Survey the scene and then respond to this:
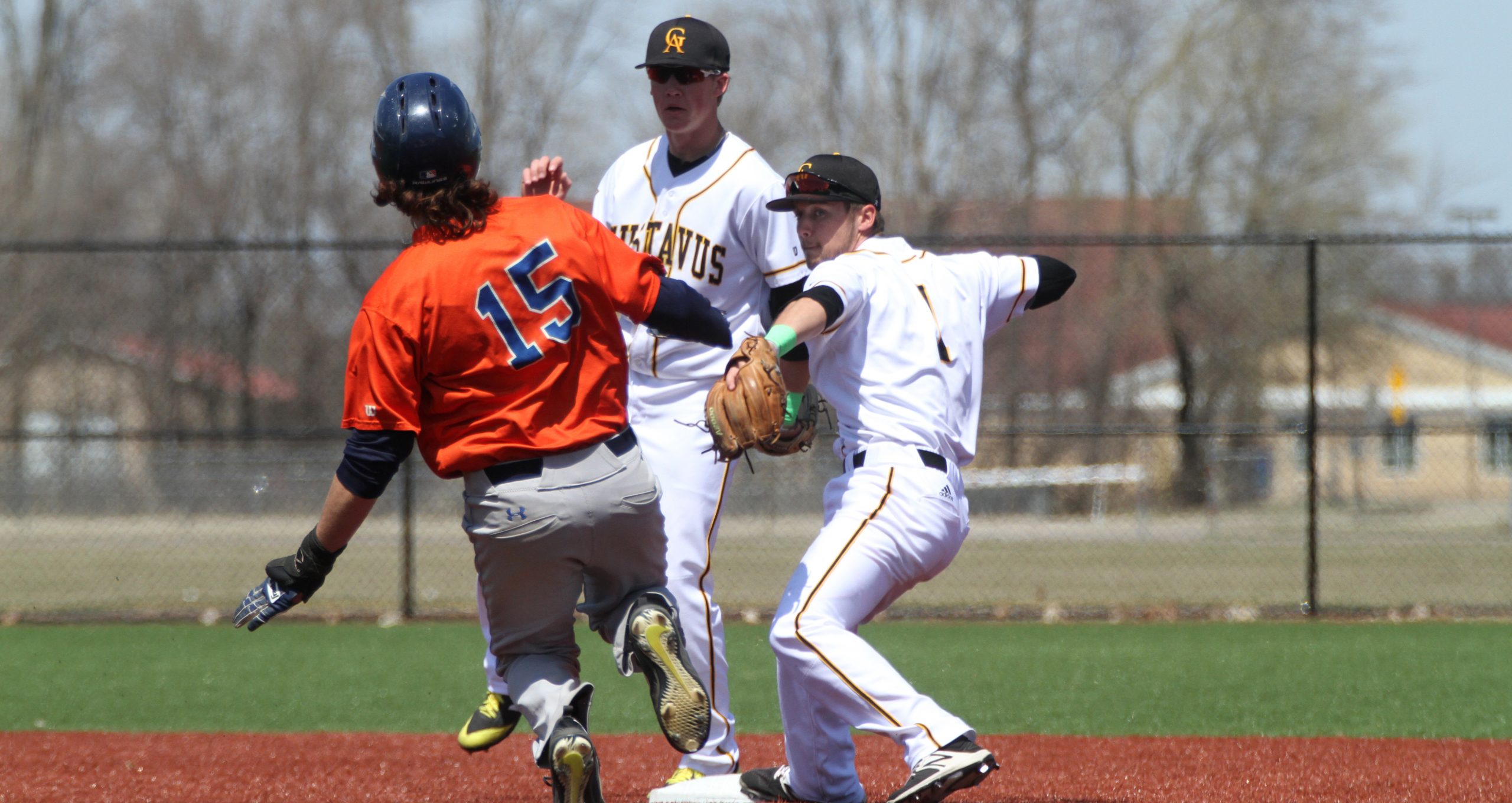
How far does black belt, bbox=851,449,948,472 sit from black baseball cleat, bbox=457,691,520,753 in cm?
122

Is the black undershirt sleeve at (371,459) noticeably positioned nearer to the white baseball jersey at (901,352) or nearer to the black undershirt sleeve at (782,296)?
the white baseball jersey at (901,352)

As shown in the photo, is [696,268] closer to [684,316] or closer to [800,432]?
[800,432]

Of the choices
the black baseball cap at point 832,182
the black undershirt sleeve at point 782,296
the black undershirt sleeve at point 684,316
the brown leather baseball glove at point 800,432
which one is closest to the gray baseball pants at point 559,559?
the black undershirt sleeve at point 684,316

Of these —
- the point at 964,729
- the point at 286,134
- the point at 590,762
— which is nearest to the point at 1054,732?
the point at 964,729

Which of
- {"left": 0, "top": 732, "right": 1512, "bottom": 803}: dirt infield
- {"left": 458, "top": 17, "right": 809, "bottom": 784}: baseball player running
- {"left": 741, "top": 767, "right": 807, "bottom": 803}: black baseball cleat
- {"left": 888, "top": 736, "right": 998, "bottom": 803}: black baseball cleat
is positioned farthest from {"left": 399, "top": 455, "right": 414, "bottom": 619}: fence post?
{"left": 888, "top": 736, "right": 998, "bottom": 803}: black baseball cleat

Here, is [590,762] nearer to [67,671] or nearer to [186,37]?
[67,671]

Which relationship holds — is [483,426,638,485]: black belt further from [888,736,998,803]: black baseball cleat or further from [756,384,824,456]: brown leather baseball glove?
[888,736,998,803]: black baseball cleat

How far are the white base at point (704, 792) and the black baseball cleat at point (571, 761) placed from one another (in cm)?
86

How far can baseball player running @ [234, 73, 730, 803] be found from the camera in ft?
10.5

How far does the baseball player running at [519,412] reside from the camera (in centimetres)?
320

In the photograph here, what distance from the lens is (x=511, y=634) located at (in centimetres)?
350

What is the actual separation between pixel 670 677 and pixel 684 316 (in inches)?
35.5

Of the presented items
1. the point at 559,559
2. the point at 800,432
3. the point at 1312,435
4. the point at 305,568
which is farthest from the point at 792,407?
the point at 1312,435

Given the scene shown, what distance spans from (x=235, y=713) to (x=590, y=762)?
3992 millimetres
